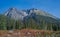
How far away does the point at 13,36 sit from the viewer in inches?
437

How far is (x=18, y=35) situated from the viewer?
36.7ft

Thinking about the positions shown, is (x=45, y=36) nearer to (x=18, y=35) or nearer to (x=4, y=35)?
(x=18, y=35)

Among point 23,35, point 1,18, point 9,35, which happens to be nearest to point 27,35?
point 23,35

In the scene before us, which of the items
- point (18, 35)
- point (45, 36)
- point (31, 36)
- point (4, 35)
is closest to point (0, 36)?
point (4, 35)

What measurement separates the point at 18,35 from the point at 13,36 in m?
0.32

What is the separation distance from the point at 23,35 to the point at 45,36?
6.15ft

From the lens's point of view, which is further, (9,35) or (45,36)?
(9,35)

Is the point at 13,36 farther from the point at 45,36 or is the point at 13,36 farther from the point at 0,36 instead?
the point at 45,36

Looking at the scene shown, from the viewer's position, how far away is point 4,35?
37.8ft

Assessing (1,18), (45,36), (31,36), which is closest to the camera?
(45,36)

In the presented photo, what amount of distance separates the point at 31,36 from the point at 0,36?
1.99 metres

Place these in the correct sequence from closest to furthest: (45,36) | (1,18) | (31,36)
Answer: (45,36) < (31,36) < (1,18)

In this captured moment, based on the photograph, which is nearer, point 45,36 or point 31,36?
point 45,36

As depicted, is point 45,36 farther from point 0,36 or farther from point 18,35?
point 0,36
